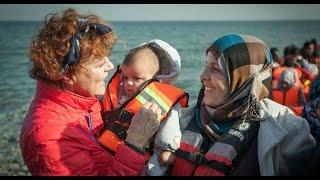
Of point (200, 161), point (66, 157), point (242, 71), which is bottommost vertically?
point (66, 157)

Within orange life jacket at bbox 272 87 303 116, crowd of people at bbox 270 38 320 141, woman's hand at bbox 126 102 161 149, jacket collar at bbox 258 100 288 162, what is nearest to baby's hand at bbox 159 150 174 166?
woman's hand at bbox 126 102 161 149

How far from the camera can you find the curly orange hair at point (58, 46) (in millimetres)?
2910

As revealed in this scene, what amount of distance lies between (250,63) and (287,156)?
0.58m

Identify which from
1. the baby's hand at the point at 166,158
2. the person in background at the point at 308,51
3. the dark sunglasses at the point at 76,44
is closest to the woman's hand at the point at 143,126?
the baby's hand at the point at 166,158

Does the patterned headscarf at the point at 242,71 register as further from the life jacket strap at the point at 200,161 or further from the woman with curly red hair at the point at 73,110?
the woman with curly red hair at the point at 73,110

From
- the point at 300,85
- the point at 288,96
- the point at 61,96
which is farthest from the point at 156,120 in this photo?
the point at 300,85

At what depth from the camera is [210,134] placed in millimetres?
2844

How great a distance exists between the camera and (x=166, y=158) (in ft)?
9.21

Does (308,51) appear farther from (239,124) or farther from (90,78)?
(90,78)

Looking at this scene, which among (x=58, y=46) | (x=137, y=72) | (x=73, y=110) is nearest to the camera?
(x=58, y=46)

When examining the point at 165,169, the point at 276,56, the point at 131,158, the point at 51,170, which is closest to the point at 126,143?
the point at 131,158

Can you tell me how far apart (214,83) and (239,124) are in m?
0.29
